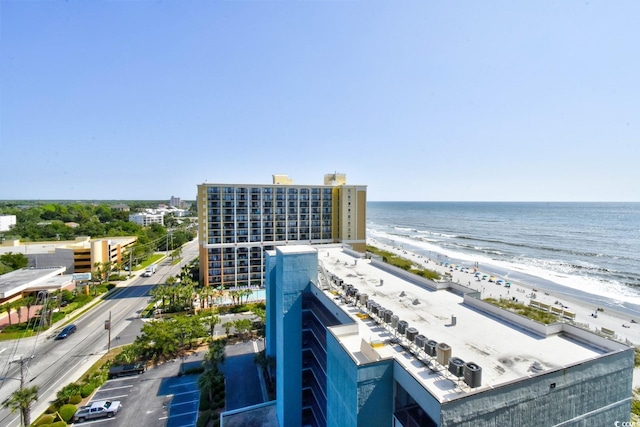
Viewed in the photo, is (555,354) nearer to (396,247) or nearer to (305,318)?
(305,318)

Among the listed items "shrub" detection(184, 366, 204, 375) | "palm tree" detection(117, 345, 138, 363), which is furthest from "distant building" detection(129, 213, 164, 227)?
"shrub" detection(184, 366, 204, 375)

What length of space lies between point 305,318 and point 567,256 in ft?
316

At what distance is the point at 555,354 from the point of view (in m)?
13.0

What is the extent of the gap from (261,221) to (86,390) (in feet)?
116

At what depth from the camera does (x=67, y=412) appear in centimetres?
2395

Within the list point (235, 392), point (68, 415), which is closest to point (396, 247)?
point (235, 392)

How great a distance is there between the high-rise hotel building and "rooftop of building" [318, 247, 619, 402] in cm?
3940

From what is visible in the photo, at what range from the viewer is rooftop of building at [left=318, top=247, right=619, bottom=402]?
11578 mm

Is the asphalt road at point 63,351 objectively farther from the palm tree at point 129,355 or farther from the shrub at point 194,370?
→ the shrub at point 194,370

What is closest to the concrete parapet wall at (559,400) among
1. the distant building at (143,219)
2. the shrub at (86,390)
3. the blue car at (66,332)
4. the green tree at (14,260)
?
the shrub at (86,390)

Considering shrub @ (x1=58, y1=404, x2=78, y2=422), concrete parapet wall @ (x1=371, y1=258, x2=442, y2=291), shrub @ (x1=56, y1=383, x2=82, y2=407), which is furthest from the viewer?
shrub @ (x1=56, y1=383, x2=82, y2=407)

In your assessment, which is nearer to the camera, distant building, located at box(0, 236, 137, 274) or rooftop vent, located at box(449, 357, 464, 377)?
rooftop vent, located at box(449, 357, 464, 377)

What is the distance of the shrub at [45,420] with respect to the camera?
74.3 ft

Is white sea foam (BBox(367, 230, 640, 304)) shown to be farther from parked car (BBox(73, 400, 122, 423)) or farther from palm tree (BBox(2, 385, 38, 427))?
palm tree (BBox(2, 385, 38, 427))
